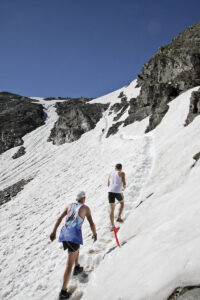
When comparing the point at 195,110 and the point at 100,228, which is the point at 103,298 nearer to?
the point at 100,228

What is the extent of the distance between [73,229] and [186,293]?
273 centimetres

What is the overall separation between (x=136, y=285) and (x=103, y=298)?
0.83 m

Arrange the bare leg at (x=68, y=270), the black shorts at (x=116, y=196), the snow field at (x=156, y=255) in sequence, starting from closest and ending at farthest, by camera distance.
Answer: the snow field at (x=156, y=255)
the bare leg at (x=68, y=270)
the black shorts at (x=116, y=196)

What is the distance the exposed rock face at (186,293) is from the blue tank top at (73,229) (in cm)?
239

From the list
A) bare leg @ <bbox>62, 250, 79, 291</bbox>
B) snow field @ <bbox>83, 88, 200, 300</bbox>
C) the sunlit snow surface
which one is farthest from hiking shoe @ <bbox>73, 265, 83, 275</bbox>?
bare leg @ <bbox>62, 250, 79, 291</bbox>

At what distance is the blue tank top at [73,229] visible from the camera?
15.3 feet

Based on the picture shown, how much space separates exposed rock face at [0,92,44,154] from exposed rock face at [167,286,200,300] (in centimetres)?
5727

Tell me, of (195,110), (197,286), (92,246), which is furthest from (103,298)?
(195,110)

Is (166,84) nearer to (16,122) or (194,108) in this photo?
(194,108)

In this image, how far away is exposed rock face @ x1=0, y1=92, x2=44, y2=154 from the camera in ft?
187

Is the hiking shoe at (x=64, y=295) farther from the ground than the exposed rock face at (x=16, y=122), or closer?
closer

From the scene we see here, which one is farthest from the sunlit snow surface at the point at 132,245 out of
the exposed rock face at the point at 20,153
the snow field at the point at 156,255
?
the exposed rock face at the point at 20,153

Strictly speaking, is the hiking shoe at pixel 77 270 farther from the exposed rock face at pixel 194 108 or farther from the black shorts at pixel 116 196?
the exposed rock face at pixel 194 108

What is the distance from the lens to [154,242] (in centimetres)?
440
